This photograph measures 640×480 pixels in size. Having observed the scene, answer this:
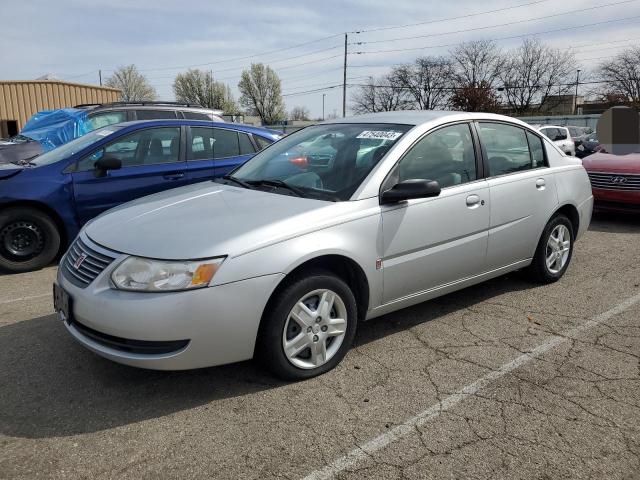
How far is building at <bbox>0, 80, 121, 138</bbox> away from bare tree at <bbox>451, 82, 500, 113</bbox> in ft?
160

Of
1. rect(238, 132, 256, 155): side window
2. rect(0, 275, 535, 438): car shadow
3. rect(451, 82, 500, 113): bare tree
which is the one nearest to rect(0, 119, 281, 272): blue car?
rect(238, 132, 256, 155): side window

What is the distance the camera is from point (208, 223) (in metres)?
3.10

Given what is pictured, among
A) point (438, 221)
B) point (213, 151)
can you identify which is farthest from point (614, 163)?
point (213, 151)

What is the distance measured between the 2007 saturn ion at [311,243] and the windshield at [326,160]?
0.04ft

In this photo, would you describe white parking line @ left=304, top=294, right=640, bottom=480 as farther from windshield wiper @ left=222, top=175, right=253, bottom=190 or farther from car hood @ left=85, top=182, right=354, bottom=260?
windshield wiper @ left=222, top=175, right=253, bottom=190

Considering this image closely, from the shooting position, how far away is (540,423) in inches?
108

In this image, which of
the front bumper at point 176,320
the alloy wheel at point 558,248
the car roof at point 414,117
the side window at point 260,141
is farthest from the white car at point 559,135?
the front bumper at point 176,320

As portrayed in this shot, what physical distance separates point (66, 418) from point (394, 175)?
2.43 meters

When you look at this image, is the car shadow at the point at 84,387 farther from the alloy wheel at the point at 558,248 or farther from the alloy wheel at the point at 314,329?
the alloy wheel at the point at 558,248

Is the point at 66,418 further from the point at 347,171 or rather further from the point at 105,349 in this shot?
the point at 347,171

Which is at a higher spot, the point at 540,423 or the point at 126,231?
the point at 126,231

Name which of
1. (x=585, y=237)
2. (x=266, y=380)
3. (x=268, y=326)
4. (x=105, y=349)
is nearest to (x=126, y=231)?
(x=105, y=349)

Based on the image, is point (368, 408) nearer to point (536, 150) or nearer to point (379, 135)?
point (379, 135)

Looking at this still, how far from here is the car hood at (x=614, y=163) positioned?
7.75 meters
